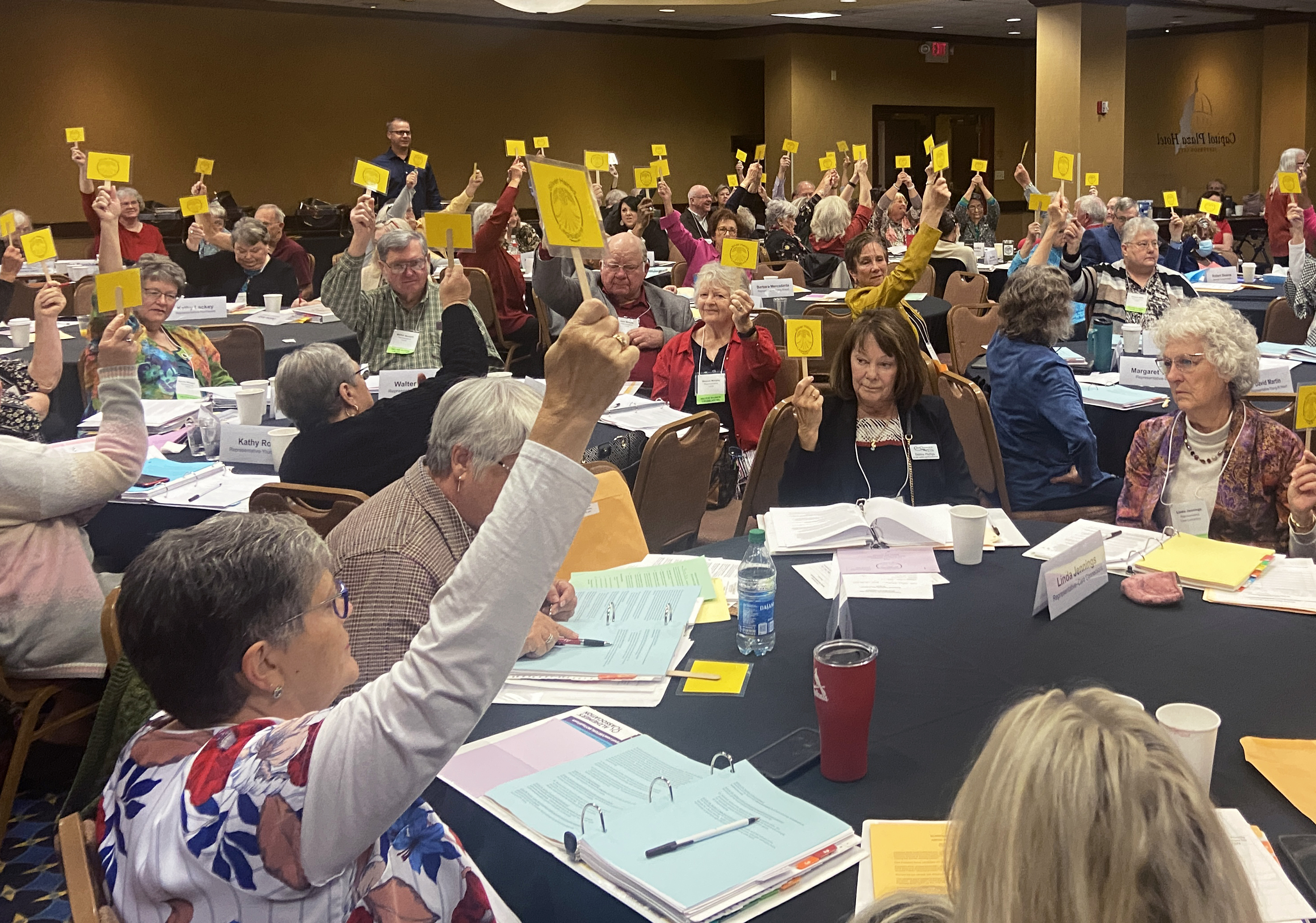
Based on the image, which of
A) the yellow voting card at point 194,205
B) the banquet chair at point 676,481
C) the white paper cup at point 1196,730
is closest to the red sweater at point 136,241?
the yellow voting card at point 194,205

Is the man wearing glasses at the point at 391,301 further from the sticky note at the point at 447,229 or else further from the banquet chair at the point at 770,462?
the banquet chair at the point at 770,462

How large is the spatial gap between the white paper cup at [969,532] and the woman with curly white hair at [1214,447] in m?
0.68

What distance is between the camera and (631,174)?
56.8 feet

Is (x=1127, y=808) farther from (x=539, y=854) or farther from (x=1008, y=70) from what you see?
(x=1008, y=70)

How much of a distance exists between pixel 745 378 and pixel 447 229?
1.35 m

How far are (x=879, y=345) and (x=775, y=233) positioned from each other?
656 cm

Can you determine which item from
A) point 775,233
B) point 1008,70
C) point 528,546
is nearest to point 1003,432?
point 528,546

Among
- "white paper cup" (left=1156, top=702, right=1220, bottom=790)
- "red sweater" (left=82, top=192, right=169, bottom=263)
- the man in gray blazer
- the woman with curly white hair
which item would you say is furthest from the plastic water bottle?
"red sweater" (left=82, top=192, right=169, bottom=263)

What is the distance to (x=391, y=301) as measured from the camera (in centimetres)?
521

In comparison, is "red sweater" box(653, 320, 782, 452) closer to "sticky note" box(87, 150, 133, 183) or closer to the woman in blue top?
the woman in blue top

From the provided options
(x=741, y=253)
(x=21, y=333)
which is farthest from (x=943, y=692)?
(x=21, y=333)

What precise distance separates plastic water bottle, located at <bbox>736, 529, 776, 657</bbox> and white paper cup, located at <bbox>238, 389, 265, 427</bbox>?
91.2 inches

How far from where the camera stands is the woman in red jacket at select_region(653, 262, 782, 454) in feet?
15.4

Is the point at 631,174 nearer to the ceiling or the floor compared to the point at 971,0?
nearer to the floor
